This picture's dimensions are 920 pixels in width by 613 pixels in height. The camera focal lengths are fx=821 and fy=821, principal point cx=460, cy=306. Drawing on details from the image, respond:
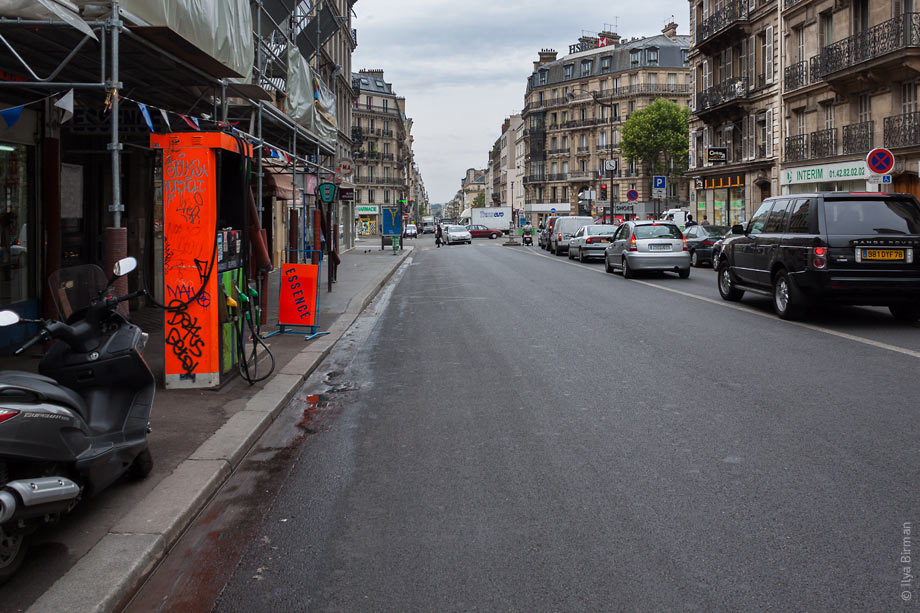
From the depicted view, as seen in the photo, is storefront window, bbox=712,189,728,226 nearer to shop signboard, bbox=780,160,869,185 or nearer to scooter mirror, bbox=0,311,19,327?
shop signboard, bbox=780,160,869,185

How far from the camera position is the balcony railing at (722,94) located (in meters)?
39.1

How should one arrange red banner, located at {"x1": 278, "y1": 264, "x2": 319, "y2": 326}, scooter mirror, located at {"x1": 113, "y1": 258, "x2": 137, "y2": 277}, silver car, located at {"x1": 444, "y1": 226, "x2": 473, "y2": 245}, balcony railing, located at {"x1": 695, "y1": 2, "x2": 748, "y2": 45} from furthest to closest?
silver car, located at {"x1": 444, "y1": 226, "x2": 473, "y2": 245} → balcony railing, located at {"x1": 695, "y1": 2, "x2": 748, "y2": 45} → red banner, located at {"x1": 278, "y1": 264, "x2": 319, "y2": 326} → scooter mirror, located at {"x1": 113, "y1": 258, "x2": 137, "y2": 277}

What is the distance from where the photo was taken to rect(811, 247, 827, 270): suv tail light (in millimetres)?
11375

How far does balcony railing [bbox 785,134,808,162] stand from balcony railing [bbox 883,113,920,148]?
226 inches

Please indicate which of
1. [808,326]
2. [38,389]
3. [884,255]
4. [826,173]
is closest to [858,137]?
[826,173]

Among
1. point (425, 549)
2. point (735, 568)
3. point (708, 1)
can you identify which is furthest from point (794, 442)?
point (708, 1)

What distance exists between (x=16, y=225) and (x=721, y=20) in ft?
126

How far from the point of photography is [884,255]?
11.3 m

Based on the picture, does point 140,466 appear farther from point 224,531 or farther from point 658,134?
point 658,134

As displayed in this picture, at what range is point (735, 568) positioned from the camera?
358 cm

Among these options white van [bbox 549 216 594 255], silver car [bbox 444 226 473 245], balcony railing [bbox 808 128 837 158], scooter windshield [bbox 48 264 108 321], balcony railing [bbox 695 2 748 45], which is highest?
balcony railing [bbox 695 2 748 45]

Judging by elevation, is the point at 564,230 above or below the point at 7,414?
above

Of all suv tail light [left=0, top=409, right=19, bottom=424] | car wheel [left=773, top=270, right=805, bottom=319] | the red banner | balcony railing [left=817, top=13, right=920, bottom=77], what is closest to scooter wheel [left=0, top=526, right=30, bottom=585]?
suv tail light [left=0, top=409, right=19, bottom=424]

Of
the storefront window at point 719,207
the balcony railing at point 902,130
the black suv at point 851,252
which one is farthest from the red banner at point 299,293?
the storefront window at point 719,207
